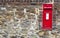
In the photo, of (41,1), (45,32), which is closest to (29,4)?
(41,1)

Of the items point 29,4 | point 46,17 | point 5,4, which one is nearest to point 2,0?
point 5,4

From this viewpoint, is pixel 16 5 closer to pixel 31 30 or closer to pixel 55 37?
pixel 31 30

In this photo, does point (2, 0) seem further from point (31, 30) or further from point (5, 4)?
point (31, 30)

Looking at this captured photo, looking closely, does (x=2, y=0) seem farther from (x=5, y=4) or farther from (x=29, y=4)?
(x=29, y=4)

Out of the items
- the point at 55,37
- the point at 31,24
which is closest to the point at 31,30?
the point at 31,24

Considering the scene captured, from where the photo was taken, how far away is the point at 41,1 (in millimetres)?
7801

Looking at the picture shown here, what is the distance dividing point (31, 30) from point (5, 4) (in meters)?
0.92

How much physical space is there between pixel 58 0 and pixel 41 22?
694 millimetres

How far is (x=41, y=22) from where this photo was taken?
25.6 ft

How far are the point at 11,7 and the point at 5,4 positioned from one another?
0.55ft

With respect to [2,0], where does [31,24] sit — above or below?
below

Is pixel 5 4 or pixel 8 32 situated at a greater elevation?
pixel 5 4

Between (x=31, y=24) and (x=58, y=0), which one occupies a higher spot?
(x=58, y=0)

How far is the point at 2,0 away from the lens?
7.85m
